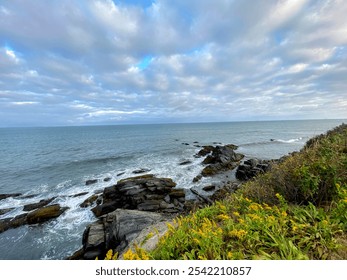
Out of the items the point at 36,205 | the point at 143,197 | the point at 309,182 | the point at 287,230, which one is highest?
the point at 309,182

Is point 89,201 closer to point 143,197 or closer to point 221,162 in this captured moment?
point 143,197

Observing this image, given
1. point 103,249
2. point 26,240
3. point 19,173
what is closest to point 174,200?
point 103,249

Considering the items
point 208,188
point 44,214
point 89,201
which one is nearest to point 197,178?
point 208,188

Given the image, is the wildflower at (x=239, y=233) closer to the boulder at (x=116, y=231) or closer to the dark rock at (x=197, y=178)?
the boulder at (x=116, y=231)

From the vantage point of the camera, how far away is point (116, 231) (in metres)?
7.18

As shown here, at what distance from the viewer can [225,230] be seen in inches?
132

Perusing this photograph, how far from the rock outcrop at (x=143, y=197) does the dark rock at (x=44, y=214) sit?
3.06m

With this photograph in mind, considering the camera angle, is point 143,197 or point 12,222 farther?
point 143,197

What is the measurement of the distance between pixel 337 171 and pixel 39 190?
85.2 ft

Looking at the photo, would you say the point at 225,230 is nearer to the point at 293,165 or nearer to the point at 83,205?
the point at 293,165

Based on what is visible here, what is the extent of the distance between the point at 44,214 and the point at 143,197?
27.2ft

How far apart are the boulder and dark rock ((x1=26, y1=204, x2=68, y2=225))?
7494 millimetres

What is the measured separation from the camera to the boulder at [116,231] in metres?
6.69
